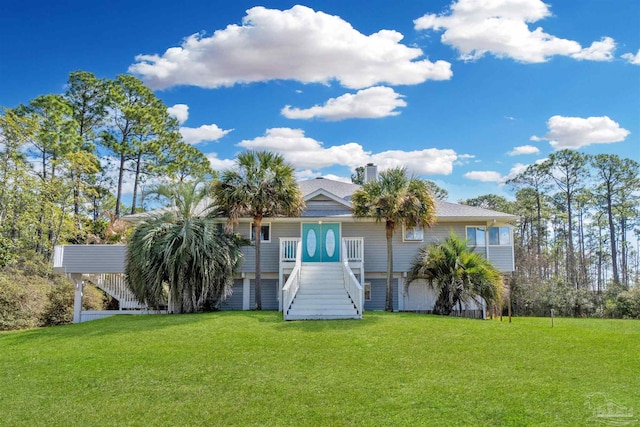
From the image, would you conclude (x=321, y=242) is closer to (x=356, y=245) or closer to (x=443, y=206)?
(x=356, y=245)

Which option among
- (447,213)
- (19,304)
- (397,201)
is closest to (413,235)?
(447,213)

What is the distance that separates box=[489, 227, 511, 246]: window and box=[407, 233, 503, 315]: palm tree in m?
4.30

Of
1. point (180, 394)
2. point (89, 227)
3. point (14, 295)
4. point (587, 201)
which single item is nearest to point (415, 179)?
point (180, 394)

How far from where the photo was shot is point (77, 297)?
2094 centimetres

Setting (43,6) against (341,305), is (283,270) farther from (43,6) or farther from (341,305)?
(43,6)

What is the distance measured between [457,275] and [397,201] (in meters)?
3.35

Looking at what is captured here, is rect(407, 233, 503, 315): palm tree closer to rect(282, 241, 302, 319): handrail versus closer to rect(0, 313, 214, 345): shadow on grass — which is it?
rect(282, 241, 302, 319): handrail

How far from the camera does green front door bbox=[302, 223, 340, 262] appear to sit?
2241 cm

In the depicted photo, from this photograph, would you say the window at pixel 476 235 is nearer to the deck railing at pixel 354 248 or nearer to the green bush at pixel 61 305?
the deck railing at pixel 354 248

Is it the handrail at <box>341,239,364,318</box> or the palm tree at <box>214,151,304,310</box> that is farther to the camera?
the palm tree at <box>214,151,304,310</box>

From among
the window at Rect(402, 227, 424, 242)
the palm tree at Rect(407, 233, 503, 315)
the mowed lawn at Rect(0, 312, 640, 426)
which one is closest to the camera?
the mowed lawn at Rect(0, 312, 640, 426)

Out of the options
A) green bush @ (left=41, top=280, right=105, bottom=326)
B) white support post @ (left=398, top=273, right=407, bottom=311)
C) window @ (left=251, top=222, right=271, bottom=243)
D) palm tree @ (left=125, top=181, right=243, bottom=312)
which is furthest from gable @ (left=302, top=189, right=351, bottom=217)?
green bush @ (left=41, top=280, right=105, bottom=326)

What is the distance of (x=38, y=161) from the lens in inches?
1192

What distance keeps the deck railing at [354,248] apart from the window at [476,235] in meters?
5.30
